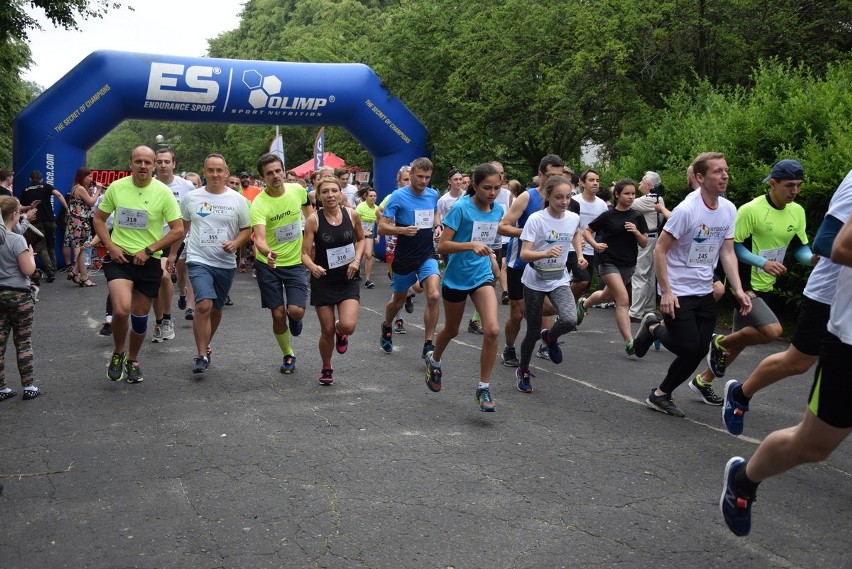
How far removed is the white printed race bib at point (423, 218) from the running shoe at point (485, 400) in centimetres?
280

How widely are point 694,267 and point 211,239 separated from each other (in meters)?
4.05

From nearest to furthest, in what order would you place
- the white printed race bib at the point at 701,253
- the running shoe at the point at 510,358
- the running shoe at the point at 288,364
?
the white printed race bib at the point at 701,253
the running shoe at the point at 288,364
the running shoe at the point at 510,358

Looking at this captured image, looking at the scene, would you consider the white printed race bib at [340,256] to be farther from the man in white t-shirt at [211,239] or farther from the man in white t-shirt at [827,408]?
the man in white t-shirt at [827,408]

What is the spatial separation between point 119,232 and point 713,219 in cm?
475

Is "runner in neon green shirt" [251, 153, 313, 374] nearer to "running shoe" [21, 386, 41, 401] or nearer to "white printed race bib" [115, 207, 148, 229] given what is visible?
"white printed race bib" [115, 207, 148, 229]

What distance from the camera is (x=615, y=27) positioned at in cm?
1694

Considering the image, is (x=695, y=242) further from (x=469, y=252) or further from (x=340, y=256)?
(x=340, y=256)

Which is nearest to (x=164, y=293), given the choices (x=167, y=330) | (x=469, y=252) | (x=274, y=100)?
(x=167, y=330)

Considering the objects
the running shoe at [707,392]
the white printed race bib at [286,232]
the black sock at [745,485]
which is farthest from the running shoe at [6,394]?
the black sock at [745,485]

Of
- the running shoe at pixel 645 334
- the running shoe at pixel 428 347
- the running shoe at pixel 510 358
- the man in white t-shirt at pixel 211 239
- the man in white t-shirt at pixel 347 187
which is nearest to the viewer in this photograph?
the running shoe at pixel 645 334

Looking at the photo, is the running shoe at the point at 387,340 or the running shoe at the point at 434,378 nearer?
the running shoe at the point at 434,378

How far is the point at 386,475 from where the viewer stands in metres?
5.08

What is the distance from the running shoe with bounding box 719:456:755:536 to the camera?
3826 mm

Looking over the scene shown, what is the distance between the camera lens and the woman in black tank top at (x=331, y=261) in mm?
7438
